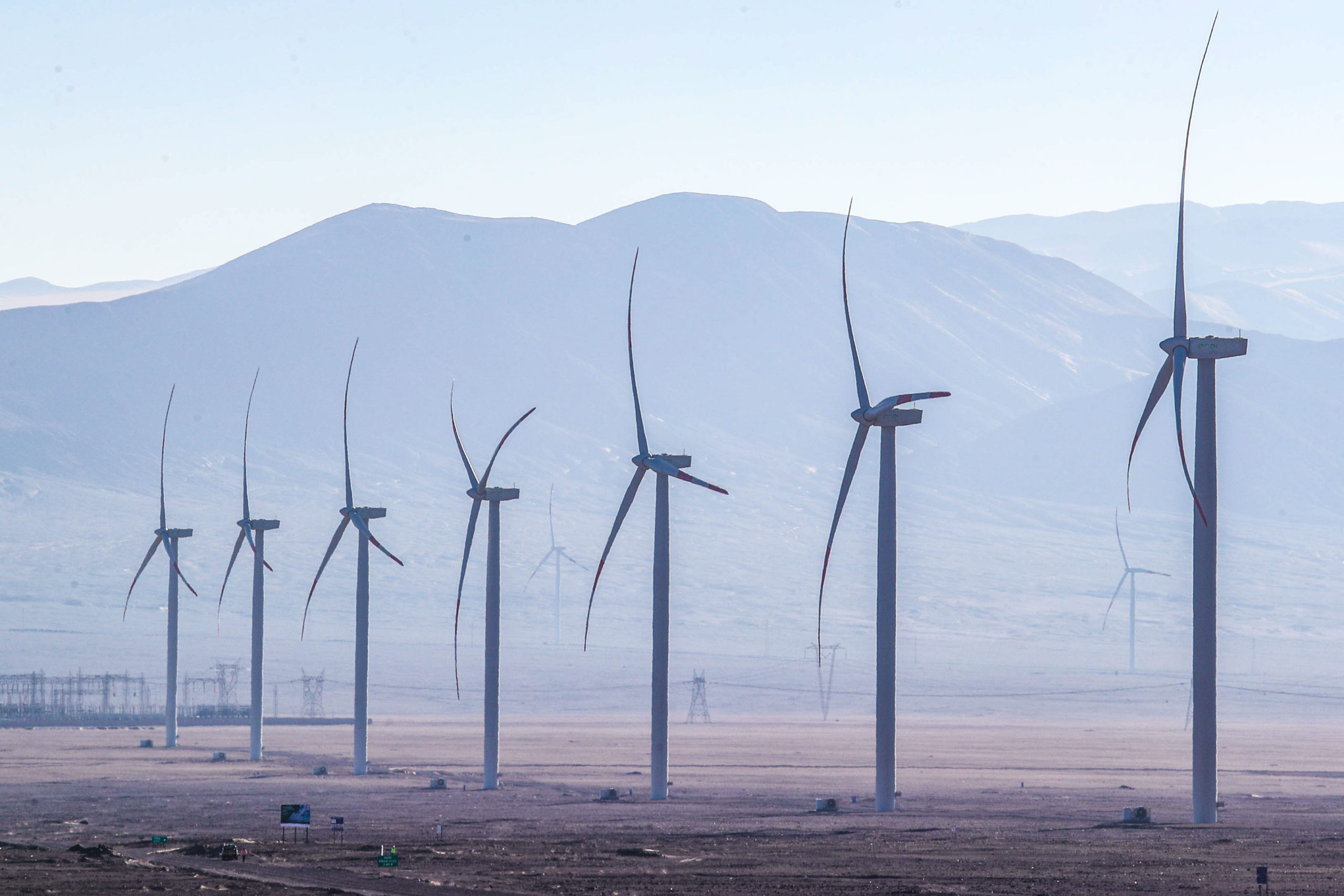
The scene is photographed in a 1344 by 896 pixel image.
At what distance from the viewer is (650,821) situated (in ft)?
172

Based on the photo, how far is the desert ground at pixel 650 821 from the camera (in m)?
35.9

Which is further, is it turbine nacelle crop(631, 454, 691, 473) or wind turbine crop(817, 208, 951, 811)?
A: turbine nacelle crop(631, 454, 691, 473)

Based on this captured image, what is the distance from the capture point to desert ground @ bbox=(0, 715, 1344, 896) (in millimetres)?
35875

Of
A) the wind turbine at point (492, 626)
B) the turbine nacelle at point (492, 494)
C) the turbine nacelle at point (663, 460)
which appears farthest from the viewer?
the turbine nacelle at point (492, 494)

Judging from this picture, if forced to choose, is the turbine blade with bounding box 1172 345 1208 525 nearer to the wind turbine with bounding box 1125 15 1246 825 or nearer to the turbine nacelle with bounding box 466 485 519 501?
the wind turbine with bounding box 1125 15 1246 825

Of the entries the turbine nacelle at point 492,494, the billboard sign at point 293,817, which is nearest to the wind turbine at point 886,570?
the billboard sign at point 293,817

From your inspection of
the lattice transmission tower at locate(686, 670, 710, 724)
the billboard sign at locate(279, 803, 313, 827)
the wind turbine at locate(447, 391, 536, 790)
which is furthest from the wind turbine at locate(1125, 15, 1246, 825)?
the lattice transmission tower at locate(686, 670, 710, 724)

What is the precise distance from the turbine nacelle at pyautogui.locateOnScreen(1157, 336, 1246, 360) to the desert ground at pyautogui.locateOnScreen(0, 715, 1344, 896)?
1266 centimetres

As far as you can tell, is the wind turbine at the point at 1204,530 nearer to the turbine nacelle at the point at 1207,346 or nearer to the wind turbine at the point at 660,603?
the turbine nacelle at the point at 1207,346

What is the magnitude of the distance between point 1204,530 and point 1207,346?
4.98 m

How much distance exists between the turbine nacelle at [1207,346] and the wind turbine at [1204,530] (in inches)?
0.6

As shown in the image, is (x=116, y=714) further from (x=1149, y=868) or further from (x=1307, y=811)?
(x=1149, y=868)

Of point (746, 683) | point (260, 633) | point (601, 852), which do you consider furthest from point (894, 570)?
point (746, 683)

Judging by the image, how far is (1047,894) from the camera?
32.8 meters
